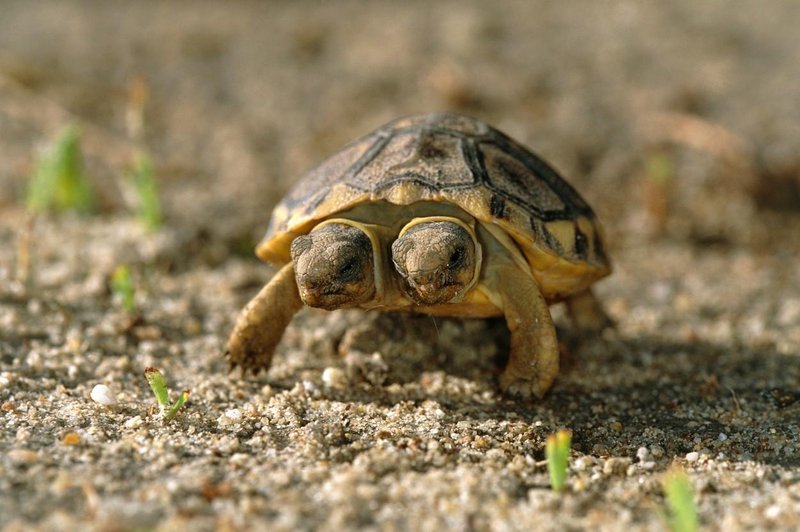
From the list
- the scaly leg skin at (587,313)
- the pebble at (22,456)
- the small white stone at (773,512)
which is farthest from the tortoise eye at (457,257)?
the pebble at (22,456)

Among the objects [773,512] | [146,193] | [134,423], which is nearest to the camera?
[773,512]

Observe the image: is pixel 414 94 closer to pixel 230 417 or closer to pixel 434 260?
pixel 434 260

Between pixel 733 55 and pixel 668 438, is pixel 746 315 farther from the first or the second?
pixel 733 55

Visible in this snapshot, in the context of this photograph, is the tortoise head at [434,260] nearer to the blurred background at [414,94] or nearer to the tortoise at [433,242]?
the tortoise at [433,242]

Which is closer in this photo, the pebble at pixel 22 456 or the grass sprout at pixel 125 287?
the pebble at pixel 22 456

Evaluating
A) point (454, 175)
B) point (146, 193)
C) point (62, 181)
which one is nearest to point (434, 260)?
point (454, 175)

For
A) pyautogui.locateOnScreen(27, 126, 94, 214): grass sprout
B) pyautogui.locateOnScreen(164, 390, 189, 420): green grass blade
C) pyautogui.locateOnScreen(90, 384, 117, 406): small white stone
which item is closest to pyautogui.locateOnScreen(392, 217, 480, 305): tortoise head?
pyautogui.locateOnScreen(164, 390, 189, 420): green grass blade

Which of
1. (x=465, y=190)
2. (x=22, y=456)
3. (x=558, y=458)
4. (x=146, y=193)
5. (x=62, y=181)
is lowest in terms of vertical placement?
(x=558, y=458)
